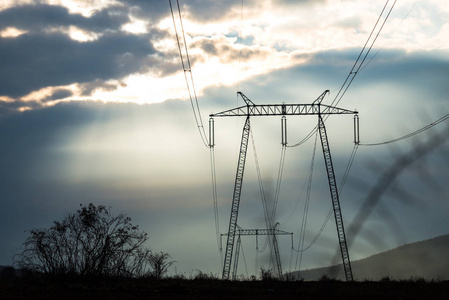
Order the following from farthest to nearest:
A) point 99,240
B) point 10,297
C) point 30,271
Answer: point 99,240 → point 30,271 → point 10,297

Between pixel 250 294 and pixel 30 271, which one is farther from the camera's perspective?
pixel 30 271

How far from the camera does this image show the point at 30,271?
29.3m

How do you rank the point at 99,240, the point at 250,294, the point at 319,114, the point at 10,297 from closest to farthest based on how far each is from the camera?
the point at 10,297, the point at 250,294, the point at 99,240, the point at 319,114

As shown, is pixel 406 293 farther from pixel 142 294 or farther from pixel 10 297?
pixel 10 297

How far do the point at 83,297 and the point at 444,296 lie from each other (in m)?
13.0

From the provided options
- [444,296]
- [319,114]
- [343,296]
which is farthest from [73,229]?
[319,114]

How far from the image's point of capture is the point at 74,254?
100 ft

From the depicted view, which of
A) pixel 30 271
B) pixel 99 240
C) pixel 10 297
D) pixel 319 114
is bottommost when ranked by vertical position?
pixel 10 297

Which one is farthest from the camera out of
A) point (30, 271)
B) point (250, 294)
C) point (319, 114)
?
point (319, 114)

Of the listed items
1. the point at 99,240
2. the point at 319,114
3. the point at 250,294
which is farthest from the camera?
the point at 319,114

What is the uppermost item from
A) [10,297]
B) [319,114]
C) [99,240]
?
[319,114]

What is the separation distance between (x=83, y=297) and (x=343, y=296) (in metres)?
9.55

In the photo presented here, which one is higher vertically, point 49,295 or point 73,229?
point 73,229

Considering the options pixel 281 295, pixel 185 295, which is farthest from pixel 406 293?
pixel 185 295
